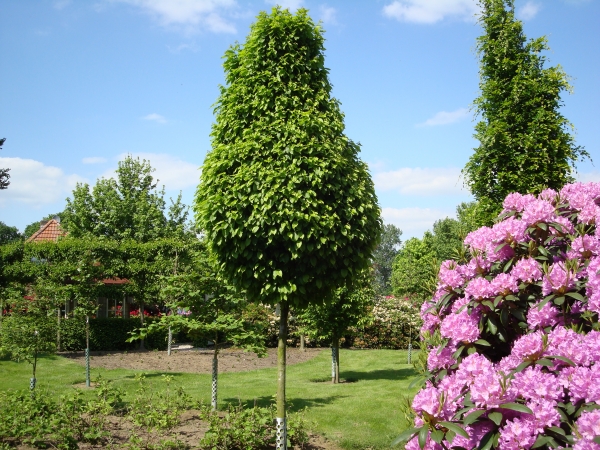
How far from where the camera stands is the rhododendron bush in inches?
89.7

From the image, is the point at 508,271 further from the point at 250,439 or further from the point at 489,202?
the point at 489,202

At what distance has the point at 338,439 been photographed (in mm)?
8422

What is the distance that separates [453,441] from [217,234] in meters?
4.73

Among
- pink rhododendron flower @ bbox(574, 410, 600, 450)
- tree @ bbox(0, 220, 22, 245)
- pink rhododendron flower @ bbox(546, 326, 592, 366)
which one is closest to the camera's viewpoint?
pink rhododendron flower @ bbox(574, 410, 600, 450)

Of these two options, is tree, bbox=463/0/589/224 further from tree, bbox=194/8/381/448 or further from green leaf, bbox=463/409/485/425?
green leaf, bbox=463/409/485/425

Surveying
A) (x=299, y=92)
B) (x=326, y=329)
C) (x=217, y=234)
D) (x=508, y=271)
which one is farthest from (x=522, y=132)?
(x=508, y=271)

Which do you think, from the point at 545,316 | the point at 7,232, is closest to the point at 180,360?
the point at 545,316

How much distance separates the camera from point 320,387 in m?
13.7

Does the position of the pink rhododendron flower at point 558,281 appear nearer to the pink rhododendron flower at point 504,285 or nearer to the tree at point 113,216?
the pink rhododendron flower at point 504,285

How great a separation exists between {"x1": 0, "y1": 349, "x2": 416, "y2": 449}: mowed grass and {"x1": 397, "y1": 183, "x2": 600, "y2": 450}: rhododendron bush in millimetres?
5309

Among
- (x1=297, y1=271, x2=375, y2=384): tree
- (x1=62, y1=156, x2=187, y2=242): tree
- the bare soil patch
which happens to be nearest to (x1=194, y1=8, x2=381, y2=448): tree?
(x1=297, y1=271, x2=375, y2=384): tree

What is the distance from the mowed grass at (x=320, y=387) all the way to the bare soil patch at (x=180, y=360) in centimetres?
79

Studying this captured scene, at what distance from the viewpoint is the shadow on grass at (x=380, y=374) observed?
50.4 feet

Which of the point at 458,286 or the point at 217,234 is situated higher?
the point at 217,234
